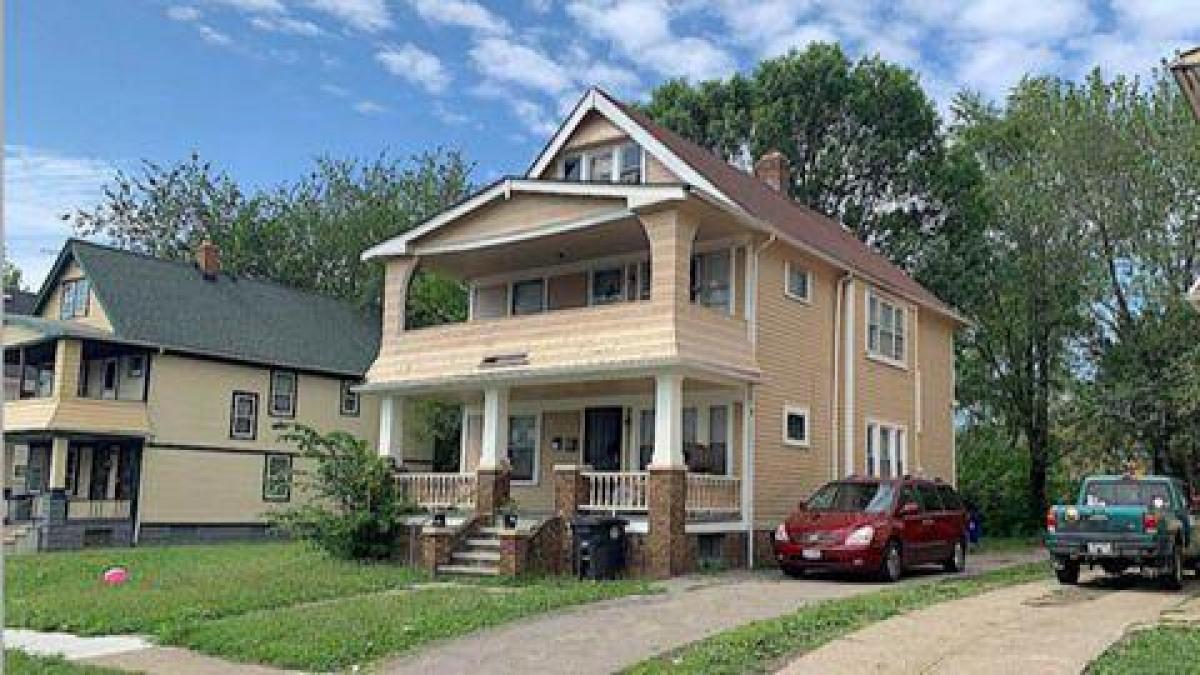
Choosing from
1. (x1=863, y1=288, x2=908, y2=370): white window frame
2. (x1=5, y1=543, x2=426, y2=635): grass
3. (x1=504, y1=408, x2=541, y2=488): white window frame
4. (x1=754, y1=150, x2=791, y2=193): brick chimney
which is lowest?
(x1=5, y1=543, x2=426, y2=635): grass

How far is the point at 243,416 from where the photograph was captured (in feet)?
114

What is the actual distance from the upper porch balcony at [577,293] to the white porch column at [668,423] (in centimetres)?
52

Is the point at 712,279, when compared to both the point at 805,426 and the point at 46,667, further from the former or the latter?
the point at 46,667

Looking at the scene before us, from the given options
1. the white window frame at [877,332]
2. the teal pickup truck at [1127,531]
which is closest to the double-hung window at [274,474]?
the white window frame at [877,332]

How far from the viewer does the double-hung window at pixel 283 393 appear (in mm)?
Result: 35656

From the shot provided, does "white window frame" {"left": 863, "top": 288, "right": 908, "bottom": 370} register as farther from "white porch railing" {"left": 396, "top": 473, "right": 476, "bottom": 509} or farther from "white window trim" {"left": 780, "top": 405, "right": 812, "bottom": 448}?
"white porch railing" {"left": 396, "top": 473, "right": 476, "bottom": 509}

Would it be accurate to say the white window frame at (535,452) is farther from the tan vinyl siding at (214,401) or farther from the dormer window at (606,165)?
the tan vinyl siding at (214,401)

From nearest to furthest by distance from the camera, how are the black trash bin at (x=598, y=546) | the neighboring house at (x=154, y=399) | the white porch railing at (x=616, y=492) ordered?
the black trash bin at (x=598, y=546), the white porch railing at (x=616, y=492), the neighboring house at (x=154, y=399)

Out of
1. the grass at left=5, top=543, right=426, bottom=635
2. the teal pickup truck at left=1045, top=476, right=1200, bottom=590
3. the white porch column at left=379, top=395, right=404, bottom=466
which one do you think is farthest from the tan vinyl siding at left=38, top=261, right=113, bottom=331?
the teal pickup truck at left=1045, top=476, right=1200, bottom=590

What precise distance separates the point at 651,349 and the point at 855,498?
4.26m

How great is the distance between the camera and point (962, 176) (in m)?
36.9

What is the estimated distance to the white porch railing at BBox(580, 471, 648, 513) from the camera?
19.2 meters

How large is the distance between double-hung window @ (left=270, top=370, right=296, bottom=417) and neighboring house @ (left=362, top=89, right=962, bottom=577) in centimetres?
1119

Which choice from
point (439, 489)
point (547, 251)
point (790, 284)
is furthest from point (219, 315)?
point (790, 284)
